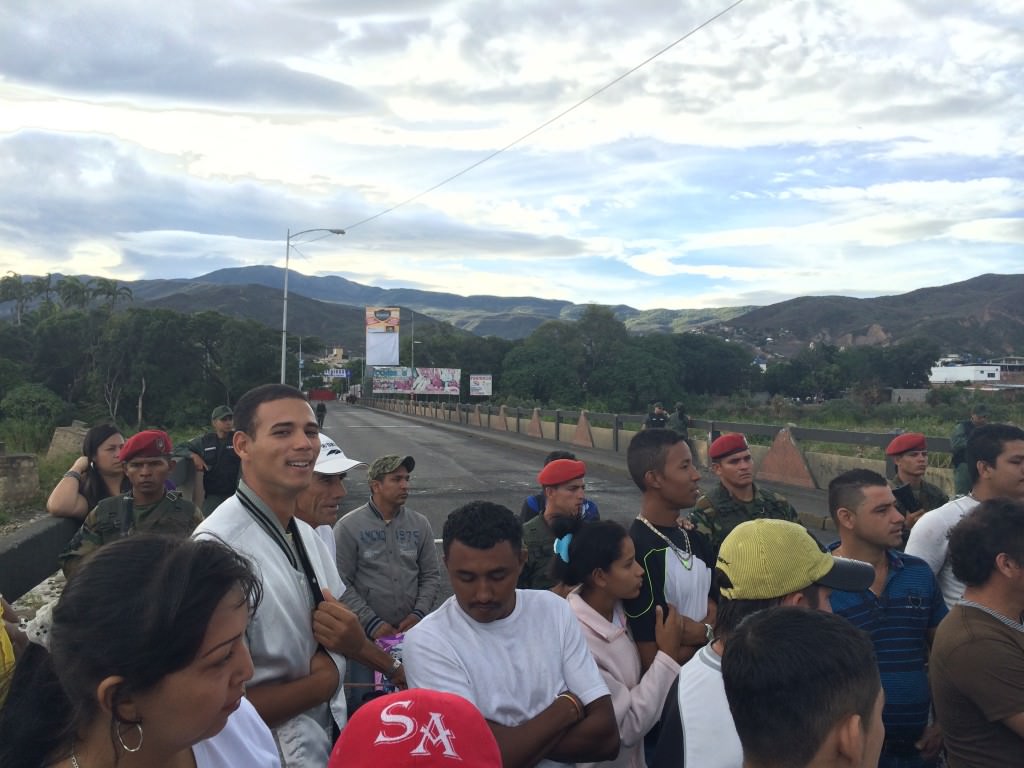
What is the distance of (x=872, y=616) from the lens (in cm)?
326

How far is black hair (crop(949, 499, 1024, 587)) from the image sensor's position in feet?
9.41

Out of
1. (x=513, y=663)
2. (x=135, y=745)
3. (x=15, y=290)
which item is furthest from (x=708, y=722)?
(x=15, y=290)

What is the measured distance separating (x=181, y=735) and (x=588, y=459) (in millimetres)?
20034

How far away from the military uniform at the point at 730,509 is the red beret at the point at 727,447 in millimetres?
234

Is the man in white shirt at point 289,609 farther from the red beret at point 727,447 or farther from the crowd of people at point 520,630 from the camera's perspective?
the red beret at point 727,447

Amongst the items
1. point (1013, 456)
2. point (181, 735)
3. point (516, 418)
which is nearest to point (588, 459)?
point (516, 418)

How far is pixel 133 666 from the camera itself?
1646mm

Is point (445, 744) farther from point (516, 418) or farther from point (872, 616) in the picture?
point (516, 418)

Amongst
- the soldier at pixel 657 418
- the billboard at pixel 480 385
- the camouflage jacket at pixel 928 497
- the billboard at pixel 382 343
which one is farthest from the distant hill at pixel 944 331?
→ the camouflage jacket at pixel 928 497

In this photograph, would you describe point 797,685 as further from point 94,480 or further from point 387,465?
point 94,480

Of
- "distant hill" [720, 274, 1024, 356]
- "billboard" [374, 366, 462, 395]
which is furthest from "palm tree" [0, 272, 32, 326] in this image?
"distant hill" [720, 274, 1024, 356]

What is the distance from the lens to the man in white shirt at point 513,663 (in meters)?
2.74

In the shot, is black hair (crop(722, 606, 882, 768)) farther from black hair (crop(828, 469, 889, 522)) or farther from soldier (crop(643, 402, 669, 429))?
soldier (crop(643, 402, 669, 429))

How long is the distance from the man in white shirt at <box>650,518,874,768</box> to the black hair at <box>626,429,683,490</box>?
3.79 feet
